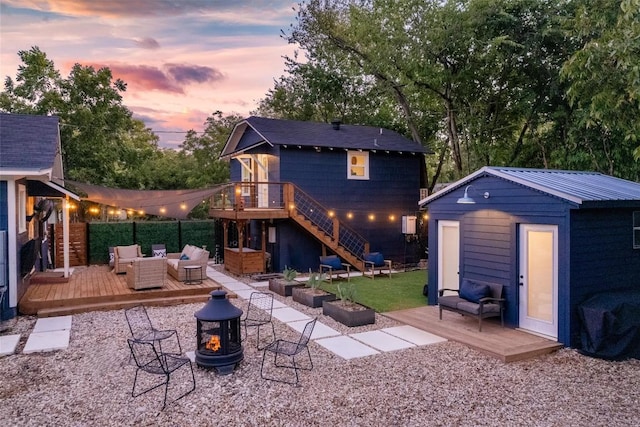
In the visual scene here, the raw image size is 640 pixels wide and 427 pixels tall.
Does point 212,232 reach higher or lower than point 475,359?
higher

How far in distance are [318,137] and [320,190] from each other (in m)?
1.98

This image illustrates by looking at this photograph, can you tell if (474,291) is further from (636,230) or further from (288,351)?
(288,351)

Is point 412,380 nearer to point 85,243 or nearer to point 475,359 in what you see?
point 475,359

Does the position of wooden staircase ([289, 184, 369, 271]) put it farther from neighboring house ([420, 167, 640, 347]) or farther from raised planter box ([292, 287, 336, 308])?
neighboring house ([420, 167, 640, 347])

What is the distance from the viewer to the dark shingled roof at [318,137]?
14.5 meters

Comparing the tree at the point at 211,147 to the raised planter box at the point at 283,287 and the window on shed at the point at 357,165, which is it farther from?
the raised planter box at the point at 283,287

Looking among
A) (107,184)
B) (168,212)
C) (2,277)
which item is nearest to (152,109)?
(107,184)

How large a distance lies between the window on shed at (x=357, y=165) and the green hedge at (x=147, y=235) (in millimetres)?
6175

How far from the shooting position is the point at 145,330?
7.28 m

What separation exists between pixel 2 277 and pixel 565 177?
1128 centimetres

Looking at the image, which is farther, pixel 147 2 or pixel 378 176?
pixel 378 176

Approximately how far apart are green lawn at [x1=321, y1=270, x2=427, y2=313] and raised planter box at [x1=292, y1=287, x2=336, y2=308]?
2.32 feet

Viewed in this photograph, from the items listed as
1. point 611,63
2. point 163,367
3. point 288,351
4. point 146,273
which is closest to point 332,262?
point 146,273

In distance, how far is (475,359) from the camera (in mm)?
6219
